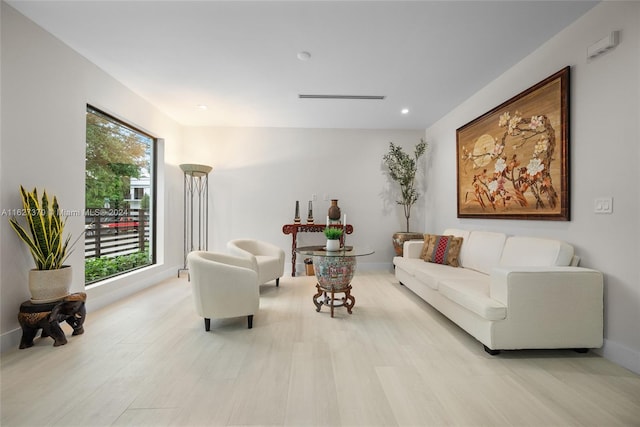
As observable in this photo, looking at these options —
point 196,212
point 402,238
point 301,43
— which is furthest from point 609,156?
point 196,212

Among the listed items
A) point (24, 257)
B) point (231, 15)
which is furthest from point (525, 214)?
point (24, 257)

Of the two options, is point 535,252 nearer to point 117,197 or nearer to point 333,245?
point 333,245

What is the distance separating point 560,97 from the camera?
8.24 ft

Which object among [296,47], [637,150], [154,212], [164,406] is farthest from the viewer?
[154,212]

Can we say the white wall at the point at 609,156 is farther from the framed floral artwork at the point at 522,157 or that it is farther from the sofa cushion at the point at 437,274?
the sofa cushion at the point at 437,274

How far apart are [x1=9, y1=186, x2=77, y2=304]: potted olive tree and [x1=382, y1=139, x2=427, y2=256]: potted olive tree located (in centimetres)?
436

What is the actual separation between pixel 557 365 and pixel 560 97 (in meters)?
2.17

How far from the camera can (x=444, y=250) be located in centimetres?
371

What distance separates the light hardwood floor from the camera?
1.54 metres

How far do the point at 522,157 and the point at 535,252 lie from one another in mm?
1021

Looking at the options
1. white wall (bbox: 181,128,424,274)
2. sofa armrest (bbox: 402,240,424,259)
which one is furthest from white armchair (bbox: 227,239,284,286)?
sofa armrest (bbox: 402,240,424,259)

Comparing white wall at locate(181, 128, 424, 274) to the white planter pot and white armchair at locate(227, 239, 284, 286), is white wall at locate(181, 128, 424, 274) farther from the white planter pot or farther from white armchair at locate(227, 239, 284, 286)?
the white planter pot

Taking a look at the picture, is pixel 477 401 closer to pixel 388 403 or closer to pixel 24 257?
pixel 388 403

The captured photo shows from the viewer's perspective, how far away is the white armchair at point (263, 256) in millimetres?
3758
